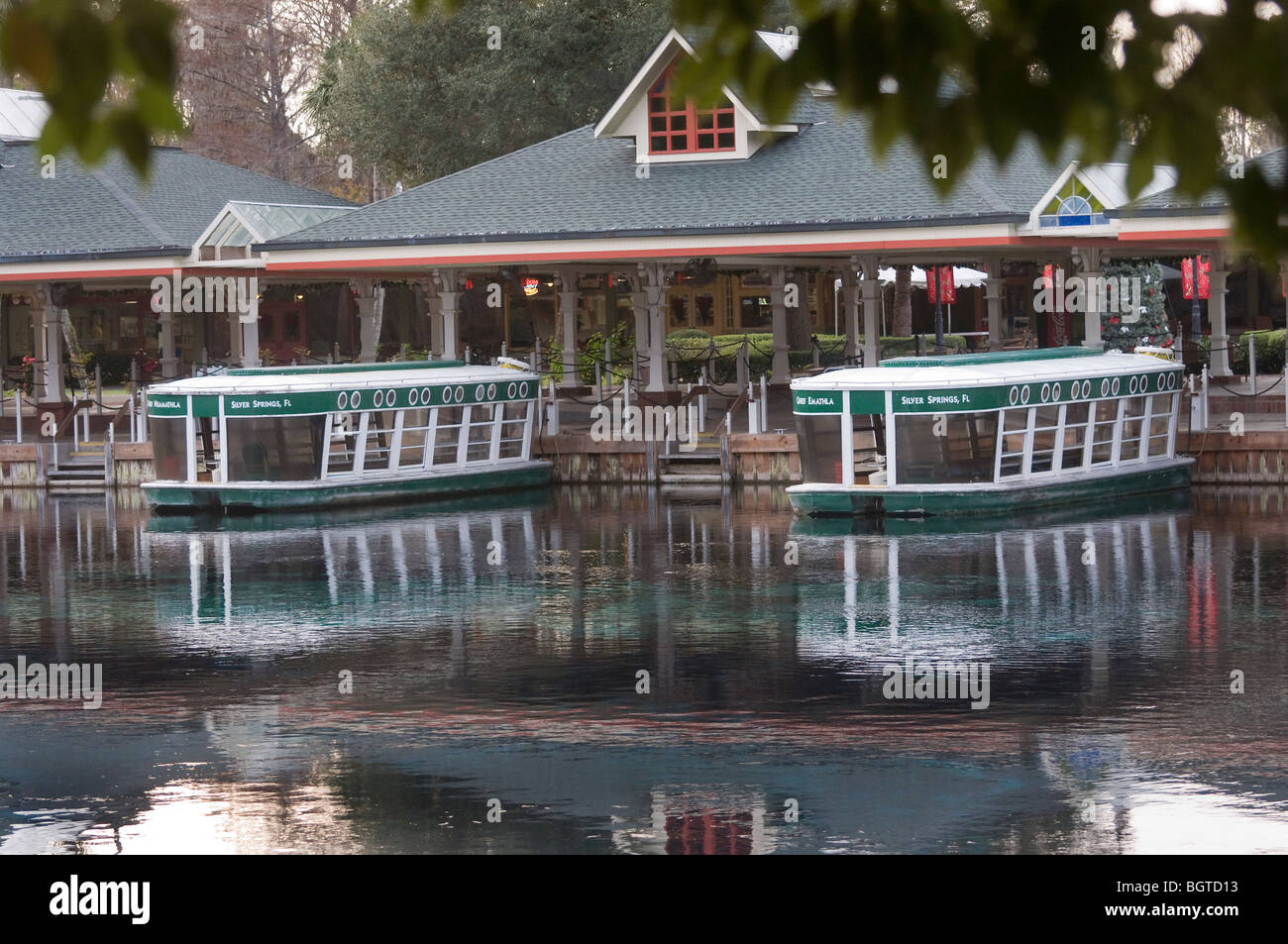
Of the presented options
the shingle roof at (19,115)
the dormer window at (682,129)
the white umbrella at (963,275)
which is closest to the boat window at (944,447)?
the dormer window at (682,129)

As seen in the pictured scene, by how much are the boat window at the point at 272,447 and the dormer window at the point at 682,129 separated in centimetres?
1035

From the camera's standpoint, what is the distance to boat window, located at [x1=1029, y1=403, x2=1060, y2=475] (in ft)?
99.5

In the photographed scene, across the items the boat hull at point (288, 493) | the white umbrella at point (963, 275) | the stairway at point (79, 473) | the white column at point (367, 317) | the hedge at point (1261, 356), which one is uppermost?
the white umbrella at point (963, 275)

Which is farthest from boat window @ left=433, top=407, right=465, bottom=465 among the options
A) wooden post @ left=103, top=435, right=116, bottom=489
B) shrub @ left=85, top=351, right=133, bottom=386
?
shrub @ left=85, top=351, right=133, bottom=386

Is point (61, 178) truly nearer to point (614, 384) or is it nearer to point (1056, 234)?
point (614, 384)

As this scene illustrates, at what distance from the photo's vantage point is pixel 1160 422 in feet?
109

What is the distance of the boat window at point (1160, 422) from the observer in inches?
1293
